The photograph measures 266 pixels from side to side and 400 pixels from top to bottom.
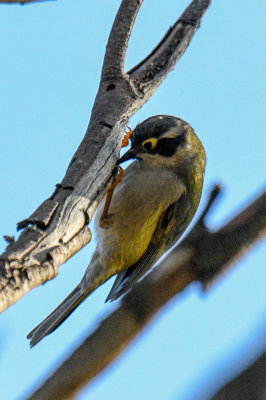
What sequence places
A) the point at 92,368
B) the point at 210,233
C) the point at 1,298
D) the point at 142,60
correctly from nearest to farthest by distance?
the point at 92,368 < the point at 210,233 < the point at 1,298 < the point at 142,60

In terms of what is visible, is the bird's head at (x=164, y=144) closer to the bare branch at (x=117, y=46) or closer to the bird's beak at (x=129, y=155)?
the bird's beak at (x=129, y=155)

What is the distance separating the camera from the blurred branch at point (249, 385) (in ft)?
2.67

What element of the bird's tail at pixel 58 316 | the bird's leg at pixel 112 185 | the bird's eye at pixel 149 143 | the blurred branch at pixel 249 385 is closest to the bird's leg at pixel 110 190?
the bird's leg at pixel 112 185

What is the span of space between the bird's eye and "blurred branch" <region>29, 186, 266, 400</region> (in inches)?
114

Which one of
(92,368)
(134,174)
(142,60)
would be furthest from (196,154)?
(92,368)

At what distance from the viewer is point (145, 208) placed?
4438 mm

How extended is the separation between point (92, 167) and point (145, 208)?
124cm

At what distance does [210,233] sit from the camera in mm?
1454

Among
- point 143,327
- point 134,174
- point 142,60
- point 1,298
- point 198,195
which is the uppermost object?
point 142,60

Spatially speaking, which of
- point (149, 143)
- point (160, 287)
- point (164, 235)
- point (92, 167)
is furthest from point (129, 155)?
point (160, 287)

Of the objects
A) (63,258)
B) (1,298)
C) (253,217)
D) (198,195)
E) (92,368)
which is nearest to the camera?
(92,368)

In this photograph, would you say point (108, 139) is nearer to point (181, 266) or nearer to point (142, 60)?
point (142, 60)

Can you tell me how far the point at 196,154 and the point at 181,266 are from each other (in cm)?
347

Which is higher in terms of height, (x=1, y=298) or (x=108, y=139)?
(x=108, y=139)
